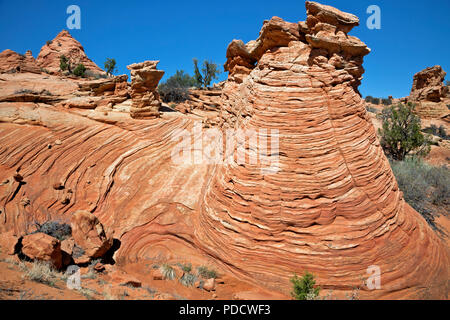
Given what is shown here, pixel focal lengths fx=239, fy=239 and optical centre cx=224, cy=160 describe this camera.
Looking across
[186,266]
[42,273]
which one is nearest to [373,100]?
[186,266]

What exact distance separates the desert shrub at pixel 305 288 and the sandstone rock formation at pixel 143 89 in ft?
31.4

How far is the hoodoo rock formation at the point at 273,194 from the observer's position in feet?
18.6

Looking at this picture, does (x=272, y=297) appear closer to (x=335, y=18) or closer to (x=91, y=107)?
(x=335, y=18)

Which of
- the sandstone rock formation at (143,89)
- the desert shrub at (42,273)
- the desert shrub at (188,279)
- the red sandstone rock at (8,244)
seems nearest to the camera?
the desert shrub at (42,273)

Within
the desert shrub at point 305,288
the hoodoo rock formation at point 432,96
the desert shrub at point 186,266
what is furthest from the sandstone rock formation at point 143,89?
the hoodoo rock formation at point 432,96

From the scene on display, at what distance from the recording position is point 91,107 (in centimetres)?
1127

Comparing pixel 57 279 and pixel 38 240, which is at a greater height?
pixel 38 240

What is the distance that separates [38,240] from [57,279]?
3.77ft

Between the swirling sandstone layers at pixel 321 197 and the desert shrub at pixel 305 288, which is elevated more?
the swirling sandstone layers at pixel 321 197

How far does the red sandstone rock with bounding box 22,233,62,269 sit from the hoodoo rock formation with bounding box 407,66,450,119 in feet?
116

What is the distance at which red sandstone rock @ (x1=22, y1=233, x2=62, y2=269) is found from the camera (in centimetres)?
523

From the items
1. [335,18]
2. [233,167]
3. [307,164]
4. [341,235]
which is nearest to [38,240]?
[233,167]

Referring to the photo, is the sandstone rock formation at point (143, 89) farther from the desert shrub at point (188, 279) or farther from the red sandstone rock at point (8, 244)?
the desert shrub at point (188, 279)

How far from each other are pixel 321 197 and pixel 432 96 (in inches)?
1240
